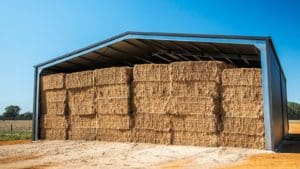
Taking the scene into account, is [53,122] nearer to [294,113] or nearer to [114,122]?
[114,122]

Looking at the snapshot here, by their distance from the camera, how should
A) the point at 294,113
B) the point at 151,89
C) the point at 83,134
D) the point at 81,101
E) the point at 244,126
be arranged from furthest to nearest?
the point at 294,113
the point at 81,101
the point at 83,134
the point at 151,89
the point at 244,126

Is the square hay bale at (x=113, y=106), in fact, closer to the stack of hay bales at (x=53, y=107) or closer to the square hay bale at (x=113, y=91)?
the square hay bale at (x=113, y=91)

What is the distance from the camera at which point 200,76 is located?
1250 cm

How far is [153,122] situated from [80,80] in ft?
14.1

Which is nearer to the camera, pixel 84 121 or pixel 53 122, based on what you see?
pixel 84 121

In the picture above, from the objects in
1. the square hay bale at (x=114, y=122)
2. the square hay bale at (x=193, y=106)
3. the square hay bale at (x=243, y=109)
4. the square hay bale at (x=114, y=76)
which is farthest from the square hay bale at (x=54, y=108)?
the square hay bale at (x=243, y=109)

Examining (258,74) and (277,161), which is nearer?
(277,161)

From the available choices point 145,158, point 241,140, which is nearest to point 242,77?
point 241,140

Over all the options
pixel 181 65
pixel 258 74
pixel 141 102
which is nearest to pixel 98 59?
pixel 141 102

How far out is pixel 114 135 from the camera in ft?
47.1

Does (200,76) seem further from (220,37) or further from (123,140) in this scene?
(123,140)

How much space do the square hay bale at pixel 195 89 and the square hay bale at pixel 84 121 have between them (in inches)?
165

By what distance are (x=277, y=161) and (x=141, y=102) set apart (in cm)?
606

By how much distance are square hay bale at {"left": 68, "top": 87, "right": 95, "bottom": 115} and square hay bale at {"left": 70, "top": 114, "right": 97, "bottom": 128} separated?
0.68 feet
